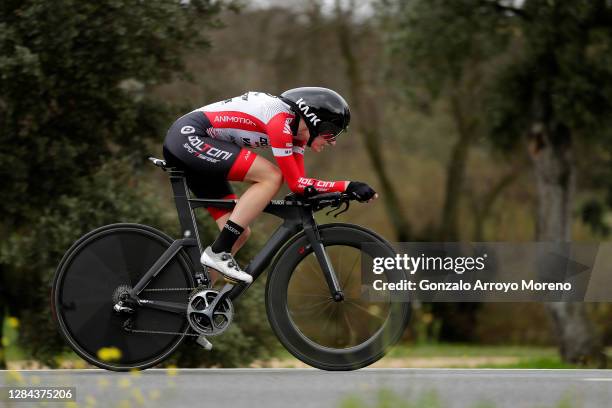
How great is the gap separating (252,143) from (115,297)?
4.18 feet

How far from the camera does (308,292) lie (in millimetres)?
6738

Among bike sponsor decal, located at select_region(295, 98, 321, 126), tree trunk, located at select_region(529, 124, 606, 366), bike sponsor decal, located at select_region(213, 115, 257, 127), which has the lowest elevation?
tree trunk, located at select_region(529, 124, 606, 366)

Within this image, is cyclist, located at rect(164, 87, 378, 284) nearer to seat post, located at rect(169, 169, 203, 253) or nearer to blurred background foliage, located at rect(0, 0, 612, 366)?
seat post, located at rect(169, 169, 203, 253)

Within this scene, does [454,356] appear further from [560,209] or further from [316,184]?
[316,184]

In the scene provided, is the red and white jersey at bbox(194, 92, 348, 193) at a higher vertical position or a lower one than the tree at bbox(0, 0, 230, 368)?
higher

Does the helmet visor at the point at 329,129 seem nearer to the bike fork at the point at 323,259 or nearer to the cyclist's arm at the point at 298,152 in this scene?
the cyclist's arm at the point at 298,152

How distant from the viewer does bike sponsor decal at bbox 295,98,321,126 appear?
643 centimetres

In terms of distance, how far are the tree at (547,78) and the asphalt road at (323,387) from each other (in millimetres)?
11959

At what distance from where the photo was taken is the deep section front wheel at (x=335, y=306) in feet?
21.6

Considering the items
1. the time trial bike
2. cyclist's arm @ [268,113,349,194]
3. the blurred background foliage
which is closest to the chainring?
the time trial bike

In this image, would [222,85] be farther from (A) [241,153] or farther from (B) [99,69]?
(A) [241,153]

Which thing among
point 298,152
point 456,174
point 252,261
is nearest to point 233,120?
point 298,152

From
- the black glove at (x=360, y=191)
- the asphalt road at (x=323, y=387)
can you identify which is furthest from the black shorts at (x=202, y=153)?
the asphalt road at (x=323, y=387)

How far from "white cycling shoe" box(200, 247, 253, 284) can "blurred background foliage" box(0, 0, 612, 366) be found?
1.07 metres
